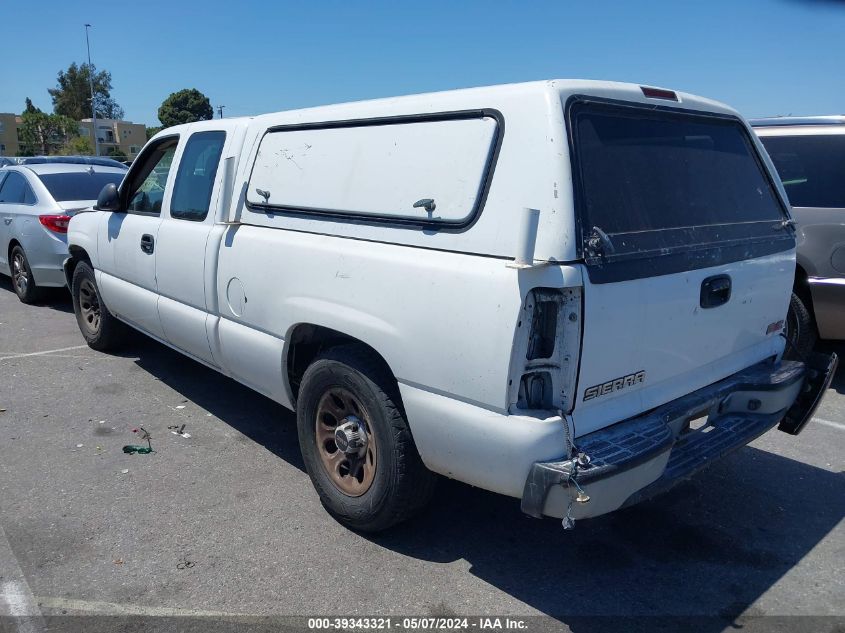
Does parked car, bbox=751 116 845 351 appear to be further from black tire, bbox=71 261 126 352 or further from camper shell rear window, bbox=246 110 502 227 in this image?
black tire, bbox=71 261 126 352

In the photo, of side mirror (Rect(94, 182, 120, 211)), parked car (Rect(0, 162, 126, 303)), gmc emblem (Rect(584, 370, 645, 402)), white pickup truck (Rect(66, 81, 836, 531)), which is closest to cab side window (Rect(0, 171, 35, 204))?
parked car (Rect(0, 162, 126, 303))

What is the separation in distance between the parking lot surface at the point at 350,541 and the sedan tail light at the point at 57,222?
3582 millimetres

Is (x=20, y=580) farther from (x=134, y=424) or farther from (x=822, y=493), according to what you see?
(x=822, y=493)

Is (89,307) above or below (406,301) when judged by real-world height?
below

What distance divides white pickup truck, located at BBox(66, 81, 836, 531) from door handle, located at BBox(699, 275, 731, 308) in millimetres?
11

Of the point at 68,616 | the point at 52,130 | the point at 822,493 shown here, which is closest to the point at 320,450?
the point at 68,616

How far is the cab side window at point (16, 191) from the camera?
27.1 ft

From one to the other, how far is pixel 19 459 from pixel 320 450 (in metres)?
2.17


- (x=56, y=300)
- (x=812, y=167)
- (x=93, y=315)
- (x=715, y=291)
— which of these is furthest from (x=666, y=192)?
(x=56, y=300)

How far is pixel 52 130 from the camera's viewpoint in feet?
246

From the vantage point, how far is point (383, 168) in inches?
127

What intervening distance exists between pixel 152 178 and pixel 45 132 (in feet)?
268

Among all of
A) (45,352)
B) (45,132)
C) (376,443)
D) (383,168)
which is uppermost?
(45,132)

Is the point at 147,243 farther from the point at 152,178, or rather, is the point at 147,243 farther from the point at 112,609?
the point at 112,609
